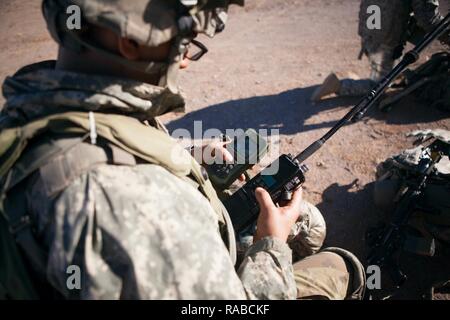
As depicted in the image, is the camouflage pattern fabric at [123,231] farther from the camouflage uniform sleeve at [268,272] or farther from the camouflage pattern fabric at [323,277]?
the camouflage pattern fabric at [323,277]

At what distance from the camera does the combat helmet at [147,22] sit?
1.37 m

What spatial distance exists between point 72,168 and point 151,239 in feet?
1.22

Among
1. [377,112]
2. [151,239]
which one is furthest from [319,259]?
[377,112]

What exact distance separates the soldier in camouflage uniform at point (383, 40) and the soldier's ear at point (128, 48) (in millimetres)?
4280

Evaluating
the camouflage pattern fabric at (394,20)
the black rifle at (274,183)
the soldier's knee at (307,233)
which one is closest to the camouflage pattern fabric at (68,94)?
the black rifle at (274,183)

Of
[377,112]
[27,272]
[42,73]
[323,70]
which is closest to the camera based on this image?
[27,272]

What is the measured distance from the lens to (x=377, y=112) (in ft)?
16.4

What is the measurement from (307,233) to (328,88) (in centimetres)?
296

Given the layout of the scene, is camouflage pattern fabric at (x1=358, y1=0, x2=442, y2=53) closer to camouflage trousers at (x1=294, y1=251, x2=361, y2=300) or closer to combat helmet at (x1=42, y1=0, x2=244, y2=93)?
camouflage trousers at (x1=294, y1=251, x2=361, y2=300)

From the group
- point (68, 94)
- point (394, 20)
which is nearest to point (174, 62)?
point (68, 94)

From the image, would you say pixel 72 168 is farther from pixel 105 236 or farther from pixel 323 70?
pixel 323 70

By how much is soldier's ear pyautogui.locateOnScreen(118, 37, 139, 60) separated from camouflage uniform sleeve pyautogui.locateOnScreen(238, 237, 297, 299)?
1.07 metres

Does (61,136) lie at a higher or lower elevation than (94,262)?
higher

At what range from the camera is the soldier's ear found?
4.71 feet
